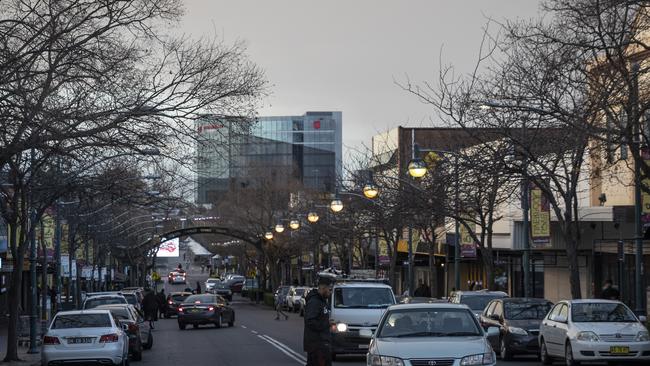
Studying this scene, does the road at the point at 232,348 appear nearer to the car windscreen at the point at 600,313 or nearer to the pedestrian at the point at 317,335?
the car windscreen at the point at 600,313

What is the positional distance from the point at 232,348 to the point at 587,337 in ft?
43.8

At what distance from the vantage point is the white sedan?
2264 cm

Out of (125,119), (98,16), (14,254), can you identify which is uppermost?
(98,16)

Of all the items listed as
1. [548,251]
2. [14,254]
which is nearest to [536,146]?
[14,254]

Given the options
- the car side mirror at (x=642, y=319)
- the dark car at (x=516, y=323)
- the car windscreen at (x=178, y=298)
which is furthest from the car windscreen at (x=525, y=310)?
the car windscreen at (x=178, y=298)

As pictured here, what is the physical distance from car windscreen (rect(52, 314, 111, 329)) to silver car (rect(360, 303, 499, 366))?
10.7 metres

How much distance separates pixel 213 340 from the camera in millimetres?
38250

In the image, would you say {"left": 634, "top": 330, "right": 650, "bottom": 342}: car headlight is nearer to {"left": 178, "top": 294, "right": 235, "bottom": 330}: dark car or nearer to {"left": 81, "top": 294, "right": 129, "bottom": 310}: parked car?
{"left": 81, "top": 294, "right": 129, "bottom": 310}: parked car

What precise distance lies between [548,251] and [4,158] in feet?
112

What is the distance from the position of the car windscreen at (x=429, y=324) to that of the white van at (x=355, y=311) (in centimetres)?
873

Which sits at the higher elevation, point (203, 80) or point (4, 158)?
point (203, 80)

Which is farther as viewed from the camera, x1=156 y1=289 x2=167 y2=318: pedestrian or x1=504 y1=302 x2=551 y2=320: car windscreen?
x1=156 y1=289 x2=167 y2=318: pedestrian

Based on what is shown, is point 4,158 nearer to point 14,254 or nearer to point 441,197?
point 14,254

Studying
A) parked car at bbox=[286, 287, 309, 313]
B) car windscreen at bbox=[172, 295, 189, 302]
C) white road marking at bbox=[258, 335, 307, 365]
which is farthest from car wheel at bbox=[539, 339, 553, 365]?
parked car at bbox=[286, 287, 309, 313]
